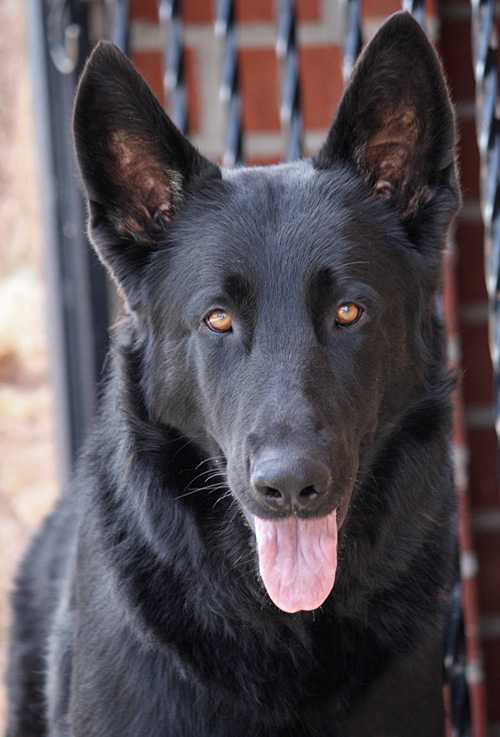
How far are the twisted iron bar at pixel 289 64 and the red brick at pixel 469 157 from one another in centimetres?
95

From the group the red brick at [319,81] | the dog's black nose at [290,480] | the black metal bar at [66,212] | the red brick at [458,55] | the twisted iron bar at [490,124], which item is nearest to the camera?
the dog's black nose at [290,480]

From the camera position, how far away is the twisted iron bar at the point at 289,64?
82.6 inches

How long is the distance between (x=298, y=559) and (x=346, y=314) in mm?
486

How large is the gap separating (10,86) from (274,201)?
1.74m

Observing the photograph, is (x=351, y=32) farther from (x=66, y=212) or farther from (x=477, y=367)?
(x=477, y=367)

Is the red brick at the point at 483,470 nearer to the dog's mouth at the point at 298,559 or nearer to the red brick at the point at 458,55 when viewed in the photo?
the red brick at the point at 458,55

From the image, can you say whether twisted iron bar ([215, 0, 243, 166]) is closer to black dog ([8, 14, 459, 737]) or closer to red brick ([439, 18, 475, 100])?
black dog ([8, 14, 459, 737])

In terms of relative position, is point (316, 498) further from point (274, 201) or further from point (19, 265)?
point (19, 265)

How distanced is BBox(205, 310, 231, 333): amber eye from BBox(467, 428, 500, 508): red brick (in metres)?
1.46

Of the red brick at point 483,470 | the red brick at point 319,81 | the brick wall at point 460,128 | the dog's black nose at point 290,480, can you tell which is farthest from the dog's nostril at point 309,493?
the red brick at point 319,81

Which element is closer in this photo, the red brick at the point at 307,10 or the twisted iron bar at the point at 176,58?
the twisted iron bar at the point at 176,58

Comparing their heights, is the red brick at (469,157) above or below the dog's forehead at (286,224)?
above

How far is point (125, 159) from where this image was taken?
1870 millimetres

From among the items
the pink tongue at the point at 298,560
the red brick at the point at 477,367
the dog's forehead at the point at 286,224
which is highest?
the dog's forehead at the point at 286,224
